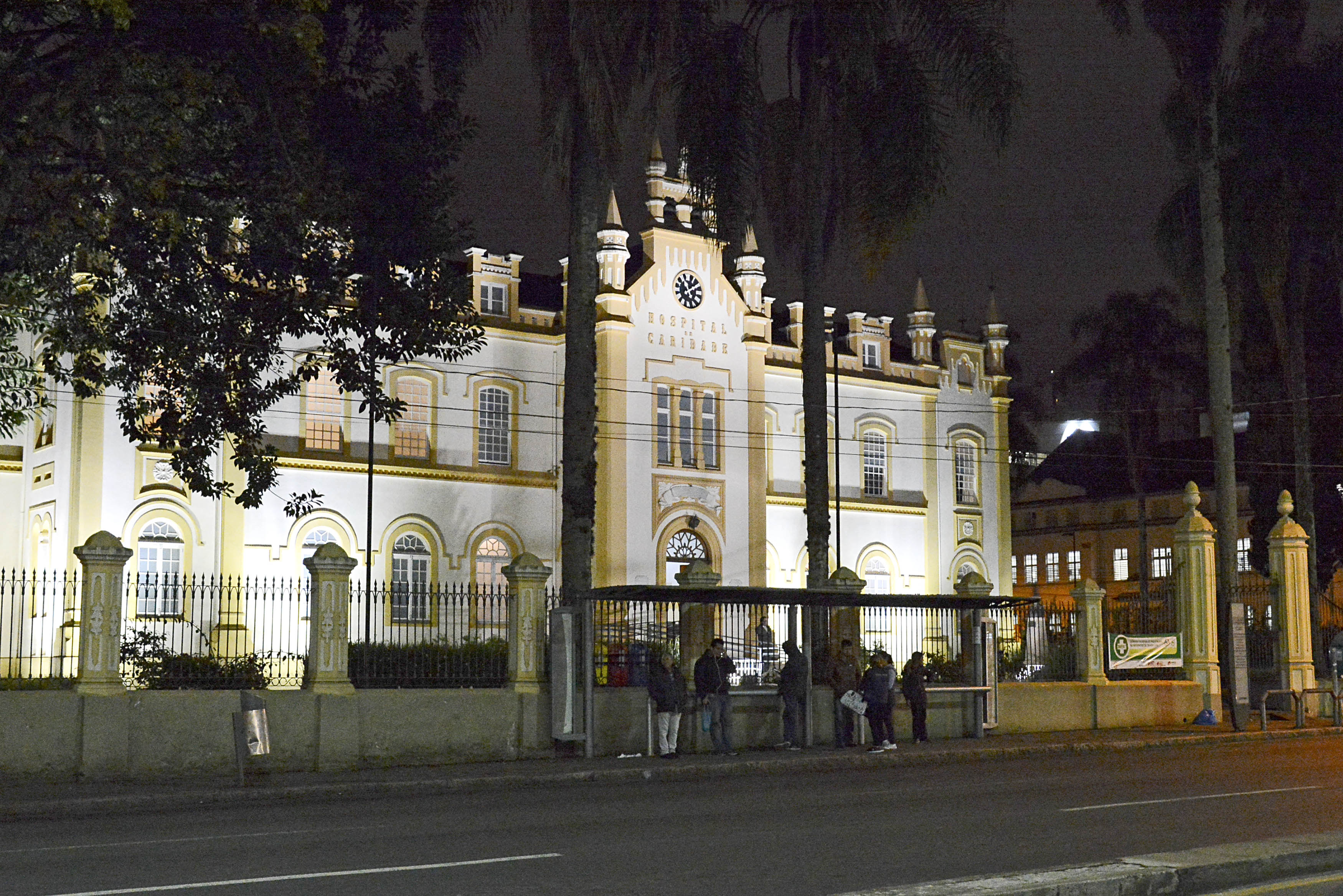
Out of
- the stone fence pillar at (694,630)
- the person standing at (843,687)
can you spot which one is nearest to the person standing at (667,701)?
the stone fence pillar at (694,630)

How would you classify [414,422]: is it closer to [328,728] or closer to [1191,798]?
[328,728]

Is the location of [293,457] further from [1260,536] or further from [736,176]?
[1260,536]

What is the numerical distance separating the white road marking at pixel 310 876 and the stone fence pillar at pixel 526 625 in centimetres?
1112

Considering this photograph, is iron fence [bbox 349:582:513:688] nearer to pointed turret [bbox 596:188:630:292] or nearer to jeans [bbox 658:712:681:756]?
jeans [bbox 658:712:681:756]

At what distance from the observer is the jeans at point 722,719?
2177 centimetres

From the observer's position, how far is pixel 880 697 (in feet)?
73.3

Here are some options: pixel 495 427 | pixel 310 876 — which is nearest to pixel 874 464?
pixel 495 427

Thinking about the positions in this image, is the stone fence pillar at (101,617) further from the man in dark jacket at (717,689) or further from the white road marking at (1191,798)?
the white road marking at (1191,798)

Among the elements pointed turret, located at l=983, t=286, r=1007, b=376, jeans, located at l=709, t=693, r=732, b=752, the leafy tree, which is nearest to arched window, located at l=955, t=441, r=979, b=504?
pointed turret, located at l=983, t=286, r=1007, b=376

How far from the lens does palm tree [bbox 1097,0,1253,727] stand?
92.9 feet

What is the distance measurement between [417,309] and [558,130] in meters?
4.77

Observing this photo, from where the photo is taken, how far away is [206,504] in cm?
3531

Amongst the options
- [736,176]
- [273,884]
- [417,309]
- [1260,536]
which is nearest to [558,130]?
[736,176]

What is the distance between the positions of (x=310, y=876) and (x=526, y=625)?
1208 cm
